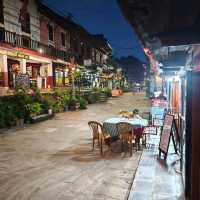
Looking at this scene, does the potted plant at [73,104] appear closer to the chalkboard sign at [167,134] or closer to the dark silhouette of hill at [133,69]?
the chalkboard sign at [167,134]

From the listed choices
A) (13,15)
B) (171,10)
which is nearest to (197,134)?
(171,10)

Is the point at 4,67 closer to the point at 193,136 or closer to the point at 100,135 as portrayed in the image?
the point at 100,135

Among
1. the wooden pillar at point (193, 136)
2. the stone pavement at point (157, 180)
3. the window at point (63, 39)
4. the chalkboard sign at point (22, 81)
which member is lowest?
the stone pavement at point (157, 180)

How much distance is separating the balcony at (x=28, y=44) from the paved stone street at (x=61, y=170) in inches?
338

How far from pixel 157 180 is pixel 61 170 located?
2.22 metres

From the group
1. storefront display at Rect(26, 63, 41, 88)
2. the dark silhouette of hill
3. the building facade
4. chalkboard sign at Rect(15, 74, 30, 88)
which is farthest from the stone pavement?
the dark silhouette of hill

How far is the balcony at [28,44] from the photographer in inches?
607

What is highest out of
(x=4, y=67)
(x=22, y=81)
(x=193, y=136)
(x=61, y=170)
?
(x=4, y=67)

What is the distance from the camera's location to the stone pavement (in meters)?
4.30

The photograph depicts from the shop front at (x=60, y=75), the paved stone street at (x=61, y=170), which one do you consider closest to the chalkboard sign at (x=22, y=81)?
the paved stone street at (x=61, y=170)

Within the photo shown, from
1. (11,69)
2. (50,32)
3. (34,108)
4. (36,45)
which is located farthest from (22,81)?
(50,32)

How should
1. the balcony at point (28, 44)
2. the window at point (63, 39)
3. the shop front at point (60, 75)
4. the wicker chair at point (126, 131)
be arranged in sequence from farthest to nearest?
1. the window at point (63, 39)
2. the shop front at point (60, 75)
3. the balcony at point (28, 44)
4. the wicker chair at point (126, 131)

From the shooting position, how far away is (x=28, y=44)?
61.9 ft

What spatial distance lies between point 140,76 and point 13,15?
2534 inches
